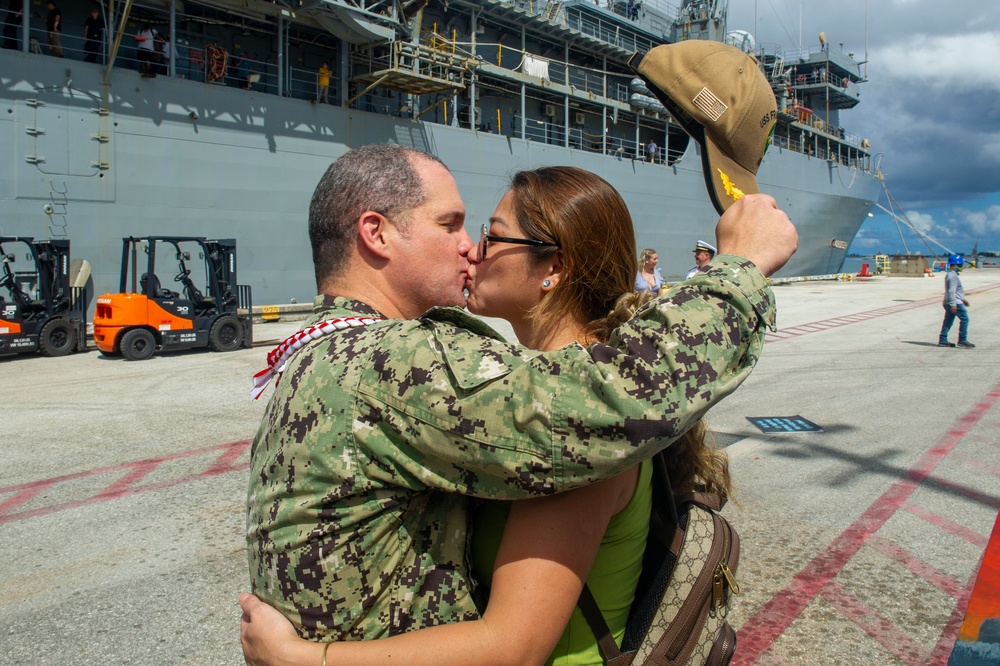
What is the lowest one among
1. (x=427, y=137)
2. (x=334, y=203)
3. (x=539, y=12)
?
(x=334, y=203)

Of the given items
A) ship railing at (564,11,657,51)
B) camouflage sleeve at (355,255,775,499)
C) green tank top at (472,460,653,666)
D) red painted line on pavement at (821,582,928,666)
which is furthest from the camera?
ship railing at (564,11,657,51)

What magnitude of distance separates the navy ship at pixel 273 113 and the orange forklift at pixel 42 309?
1.86 m

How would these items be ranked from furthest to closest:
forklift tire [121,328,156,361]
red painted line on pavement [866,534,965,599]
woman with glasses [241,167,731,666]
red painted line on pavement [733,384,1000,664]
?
1. forklift tire [121,328,156,361]
2. red painted line on pavement [866,534,965,599]
3. red painted line on pavement [733,384,1000,664]
4. woman with glasses [241,167,731,666]

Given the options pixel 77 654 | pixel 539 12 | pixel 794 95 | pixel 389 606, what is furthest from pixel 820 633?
pixel 794 95

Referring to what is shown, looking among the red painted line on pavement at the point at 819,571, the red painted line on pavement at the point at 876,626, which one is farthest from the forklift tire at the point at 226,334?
the red painted line on pavement at the point at 876,626

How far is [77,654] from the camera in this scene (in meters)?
2.76

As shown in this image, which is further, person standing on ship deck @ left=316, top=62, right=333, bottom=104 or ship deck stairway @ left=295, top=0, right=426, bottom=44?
person standing on ship deck @ left=316, top=62, right=333, bottom=104

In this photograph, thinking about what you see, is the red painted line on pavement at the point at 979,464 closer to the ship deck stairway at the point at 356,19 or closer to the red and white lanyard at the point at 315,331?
the red and white lanyard at the point at 315,331

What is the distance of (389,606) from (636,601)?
0.53 metres

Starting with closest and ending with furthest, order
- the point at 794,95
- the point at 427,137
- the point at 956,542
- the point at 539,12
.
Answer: the point at 956,542, the point at 427,137, the point at 539,12, the point at 794,95

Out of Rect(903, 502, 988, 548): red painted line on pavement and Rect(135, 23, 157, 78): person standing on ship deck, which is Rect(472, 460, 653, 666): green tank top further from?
Rect(135, 23, 157, 78): person standing on ship deck

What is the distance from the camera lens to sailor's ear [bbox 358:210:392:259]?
139 centimetres

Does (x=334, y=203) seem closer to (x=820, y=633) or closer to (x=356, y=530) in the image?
(x=356, y=530)

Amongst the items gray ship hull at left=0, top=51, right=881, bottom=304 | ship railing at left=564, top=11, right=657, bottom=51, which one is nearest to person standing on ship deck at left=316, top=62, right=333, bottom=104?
gray ship hull at left=0, top=51, right=881, bottom=304
